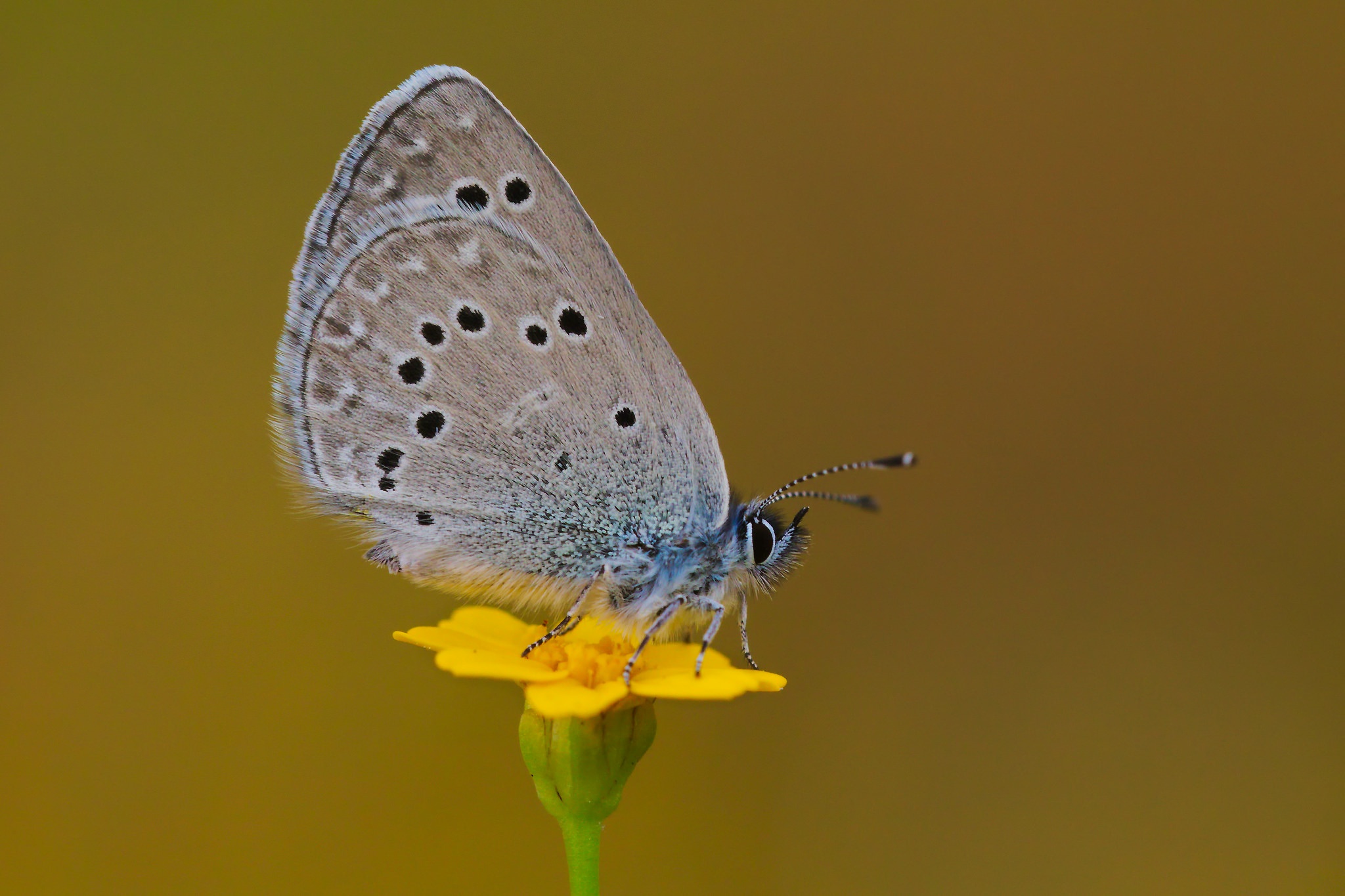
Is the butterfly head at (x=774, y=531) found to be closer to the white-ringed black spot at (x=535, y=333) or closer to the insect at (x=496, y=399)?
the insect at (x=496, y=399)

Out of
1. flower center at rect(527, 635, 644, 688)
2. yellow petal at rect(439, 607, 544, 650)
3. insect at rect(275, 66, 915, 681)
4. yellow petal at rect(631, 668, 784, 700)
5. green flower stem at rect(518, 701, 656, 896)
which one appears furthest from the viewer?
insect at rect(275, 66, 915, 681)

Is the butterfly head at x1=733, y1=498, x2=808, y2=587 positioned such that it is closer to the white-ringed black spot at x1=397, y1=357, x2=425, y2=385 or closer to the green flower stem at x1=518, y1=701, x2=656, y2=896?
the green flower stem at x1=518, y1=701, x2=656, y2=896

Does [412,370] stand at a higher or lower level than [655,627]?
higher

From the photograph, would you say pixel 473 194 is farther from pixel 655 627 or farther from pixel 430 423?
pixel 655 627

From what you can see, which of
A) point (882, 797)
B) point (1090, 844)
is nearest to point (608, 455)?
point (882, 797)

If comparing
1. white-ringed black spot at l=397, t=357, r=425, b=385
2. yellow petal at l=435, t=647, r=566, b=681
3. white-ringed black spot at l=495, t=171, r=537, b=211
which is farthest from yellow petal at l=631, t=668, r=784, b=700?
white-ringed black spot at l=495, t=171, r=537, b=211

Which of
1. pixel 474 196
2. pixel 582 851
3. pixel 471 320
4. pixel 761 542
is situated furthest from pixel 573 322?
pixel 582 851
